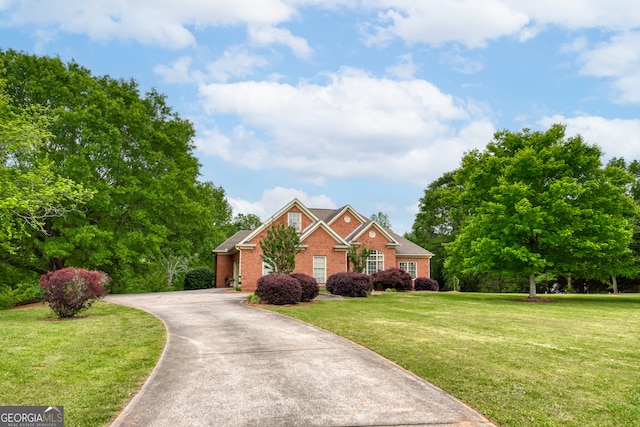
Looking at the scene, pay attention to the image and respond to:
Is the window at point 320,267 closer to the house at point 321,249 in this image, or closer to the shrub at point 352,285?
the house at point 321,249

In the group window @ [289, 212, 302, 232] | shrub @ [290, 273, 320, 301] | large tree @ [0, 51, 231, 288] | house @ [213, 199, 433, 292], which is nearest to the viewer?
shrub @ [290, 273, 320, 301]

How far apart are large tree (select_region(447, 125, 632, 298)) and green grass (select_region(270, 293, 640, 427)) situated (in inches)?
372

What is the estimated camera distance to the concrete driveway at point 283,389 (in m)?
5.26

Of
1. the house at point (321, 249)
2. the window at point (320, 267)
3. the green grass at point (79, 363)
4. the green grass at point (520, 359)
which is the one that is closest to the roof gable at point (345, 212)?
the house at point (321, 249)

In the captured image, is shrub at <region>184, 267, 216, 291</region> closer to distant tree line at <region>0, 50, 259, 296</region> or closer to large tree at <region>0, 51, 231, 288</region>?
distant tree line at <region>0, 50, 259, 296</region>

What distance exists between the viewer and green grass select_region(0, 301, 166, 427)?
587cm

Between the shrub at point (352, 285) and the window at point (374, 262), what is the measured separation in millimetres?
10760

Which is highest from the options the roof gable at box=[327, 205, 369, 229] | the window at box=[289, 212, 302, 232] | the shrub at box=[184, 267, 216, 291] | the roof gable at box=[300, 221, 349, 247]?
the roof gable at box=[327, 205, 369, 229]

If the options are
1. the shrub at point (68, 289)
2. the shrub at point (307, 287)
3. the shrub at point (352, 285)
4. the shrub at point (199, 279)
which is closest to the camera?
the shrub at point (68, 289)

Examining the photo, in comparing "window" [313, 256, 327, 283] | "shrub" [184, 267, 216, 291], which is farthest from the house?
"shrub" [184, 267, 216, 291]

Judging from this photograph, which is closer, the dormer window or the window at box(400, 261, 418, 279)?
the dormer window

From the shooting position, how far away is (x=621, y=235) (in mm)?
24250

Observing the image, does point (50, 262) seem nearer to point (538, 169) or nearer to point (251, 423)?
point (251, 423)

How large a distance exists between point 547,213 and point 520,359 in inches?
765
